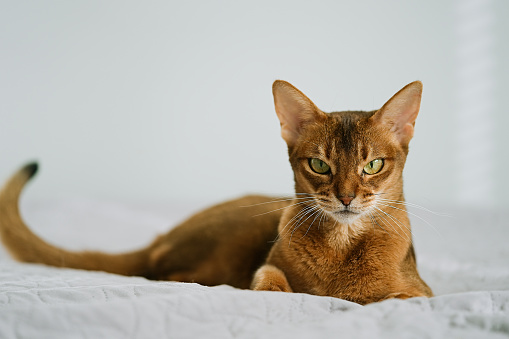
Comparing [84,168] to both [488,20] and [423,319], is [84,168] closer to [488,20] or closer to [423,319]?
[423,319]

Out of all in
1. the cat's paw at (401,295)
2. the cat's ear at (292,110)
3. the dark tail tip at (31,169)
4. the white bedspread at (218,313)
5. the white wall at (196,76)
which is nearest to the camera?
the white bedspread at (218,313)

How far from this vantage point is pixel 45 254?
157cm

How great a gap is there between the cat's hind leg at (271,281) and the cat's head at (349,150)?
0.68ft

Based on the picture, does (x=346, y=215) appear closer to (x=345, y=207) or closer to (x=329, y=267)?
(x=345, y=207)

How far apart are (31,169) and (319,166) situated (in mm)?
1139

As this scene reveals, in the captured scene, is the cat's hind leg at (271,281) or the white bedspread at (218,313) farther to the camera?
the cat's hind leg at (271,281)

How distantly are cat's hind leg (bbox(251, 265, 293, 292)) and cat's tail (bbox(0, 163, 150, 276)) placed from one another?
0.58 meters

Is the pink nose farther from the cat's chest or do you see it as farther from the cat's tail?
the cat's tail

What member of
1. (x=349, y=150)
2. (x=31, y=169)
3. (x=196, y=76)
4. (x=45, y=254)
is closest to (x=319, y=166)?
(x=349, y=150)

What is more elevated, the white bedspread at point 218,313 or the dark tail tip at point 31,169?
the dark tail tip at point 31,169

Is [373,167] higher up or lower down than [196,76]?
lower down

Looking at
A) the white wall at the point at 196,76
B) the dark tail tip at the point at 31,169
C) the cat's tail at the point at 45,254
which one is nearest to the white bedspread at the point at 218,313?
the cat's tail at the point at 45,254

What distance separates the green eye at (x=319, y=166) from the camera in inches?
45.5

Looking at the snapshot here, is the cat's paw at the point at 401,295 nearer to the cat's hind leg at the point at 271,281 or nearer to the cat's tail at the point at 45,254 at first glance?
the cat's hind leg at the point at 271,281
